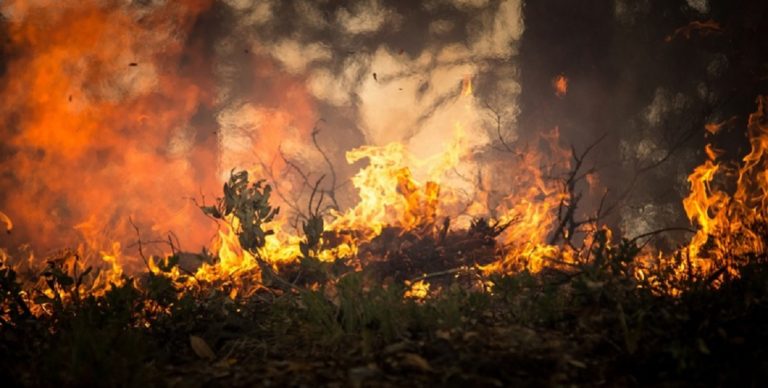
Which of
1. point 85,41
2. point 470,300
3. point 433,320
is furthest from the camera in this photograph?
point 85,41

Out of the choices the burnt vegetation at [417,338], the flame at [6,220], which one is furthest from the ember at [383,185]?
the flame at [6,220]

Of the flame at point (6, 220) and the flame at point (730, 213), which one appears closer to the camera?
the flame at point (730, 213)

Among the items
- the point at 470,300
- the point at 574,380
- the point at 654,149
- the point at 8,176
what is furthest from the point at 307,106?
the point at 574,380

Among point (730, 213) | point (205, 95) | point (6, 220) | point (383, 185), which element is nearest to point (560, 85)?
point (730, 213)

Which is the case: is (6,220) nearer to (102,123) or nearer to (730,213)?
(102,123)

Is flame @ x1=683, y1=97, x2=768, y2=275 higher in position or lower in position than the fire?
lower

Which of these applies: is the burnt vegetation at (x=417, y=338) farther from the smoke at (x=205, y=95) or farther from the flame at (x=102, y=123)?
the flame at (x=102, y=123)

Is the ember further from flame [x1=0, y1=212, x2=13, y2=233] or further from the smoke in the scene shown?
flame [x1=0, y1=212, x2=13, y2=233]

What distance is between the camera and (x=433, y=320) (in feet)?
10.6

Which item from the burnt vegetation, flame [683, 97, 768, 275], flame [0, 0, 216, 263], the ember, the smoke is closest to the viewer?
the burnt vegetation

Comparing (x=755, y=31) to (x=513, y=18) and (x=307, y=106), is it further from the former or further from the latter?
(x=307, y=106)

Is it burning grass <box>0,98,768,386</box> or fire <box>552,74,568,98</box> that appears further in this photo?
fire <box>552,74,568,98</box>

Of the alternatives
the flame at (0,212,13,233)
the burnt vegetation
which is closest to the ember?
the burnt vegetation

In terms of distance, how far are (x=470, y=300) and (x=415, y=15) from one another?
14.3 m
